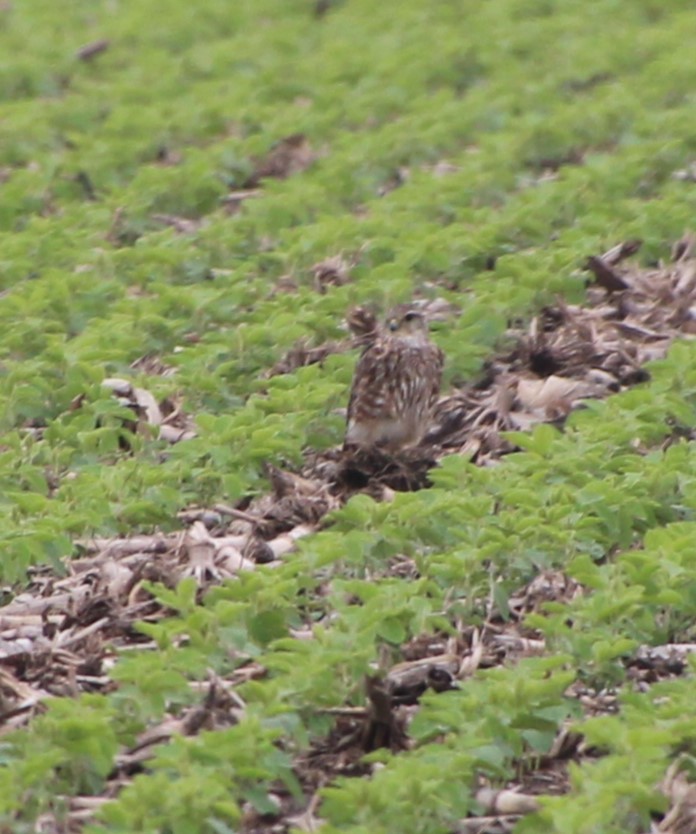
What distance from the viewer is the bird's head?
816 cm

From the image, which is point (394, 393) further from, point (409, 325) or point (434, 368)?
point (409, 325)

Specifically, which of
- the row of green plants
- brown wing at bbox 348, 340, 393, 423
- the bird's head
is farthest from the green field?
the bird's head

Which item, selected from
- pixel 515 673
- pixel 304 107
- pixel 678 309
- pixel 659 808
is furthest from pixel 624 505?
pixel 304 107

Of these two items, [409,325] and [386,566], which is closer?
[386,566]

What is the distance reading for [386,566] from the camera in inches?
258

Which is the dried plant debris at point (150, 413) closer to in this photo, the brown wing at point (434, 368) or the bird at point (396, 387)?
the bird at point (396, 387)

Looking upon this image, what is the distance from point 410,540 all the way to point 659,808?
1698 mm

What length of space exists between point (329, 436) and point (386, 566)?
1.39 meters

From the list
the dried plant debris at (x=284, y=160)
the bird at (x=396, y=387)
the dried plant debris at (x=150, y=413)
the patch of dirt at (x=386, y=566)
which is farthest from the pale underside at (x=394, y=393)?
the dried plant debris at (x=284, y=160)

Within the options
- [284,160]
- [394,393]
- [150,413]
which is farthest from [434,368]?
[284,160]

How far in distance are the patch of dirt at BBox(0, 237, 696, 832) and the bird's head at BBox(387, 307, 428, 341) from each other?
0.36 metres

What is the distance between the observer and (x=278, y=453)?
7.41 m

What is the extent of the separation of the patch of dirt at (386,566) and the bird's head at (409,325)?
1.19ft

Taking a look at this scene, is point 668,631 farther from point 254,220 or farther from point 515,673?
point 254,220
